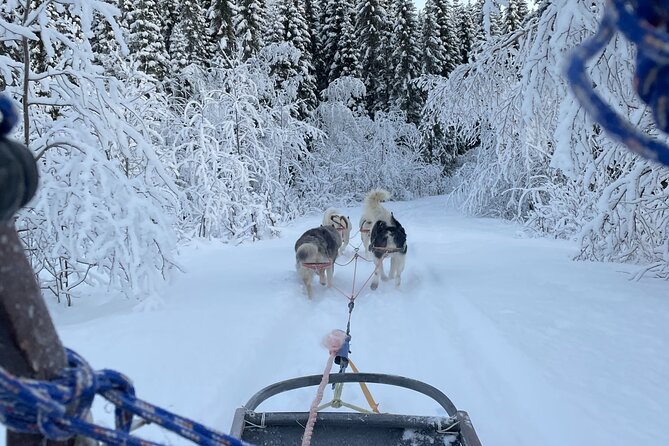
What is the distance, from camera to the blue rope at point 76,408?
69 cm

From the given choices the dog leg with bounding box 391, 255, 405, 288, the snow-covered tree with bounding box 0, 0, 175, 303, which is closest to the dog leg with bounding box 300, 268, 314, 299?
the dog leg with bounding box 391, 255, 405, 288

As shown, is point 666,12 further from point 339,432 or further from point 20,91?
point 20,91

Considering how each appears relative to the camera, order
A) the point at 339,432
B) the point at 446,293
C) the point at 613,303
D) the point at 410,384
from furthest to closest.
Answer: the point at 446,293, the point at 613,303, the point at 410,384, the point at 339,432

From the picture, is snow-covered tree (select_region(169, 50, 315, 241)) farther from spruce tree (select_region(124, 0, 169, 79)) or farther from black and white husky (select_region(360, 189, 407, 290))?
spruce tree (select_region(124, 0, 169, 79))

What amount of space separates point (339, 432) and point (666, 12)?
251 cm

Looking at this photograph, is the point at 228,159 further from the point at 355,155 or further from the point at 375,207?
the point at 355,155

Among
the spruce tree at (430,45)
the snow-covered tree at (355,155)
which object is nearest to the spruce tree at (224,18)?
the snow-covered tree at (355,155)

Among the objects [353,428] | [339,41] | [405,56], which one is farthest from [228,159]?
[405,56]

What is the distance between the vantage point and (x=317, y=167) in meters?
21.3

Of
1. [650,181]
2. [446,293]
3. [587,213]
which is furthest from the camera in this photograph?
[587,213]

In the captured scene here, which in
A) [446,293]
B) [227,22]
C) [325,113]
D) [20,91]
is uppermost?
[227,22]

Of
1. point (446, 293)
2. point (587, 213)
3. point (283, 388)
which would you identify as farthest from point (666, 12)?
point (587, 213)

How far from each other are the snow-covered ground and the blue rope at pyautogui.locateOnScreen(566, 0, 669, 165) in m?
1.92

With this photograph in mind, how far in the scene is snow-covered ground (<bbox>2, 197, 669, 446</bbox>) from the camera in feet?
9.61
